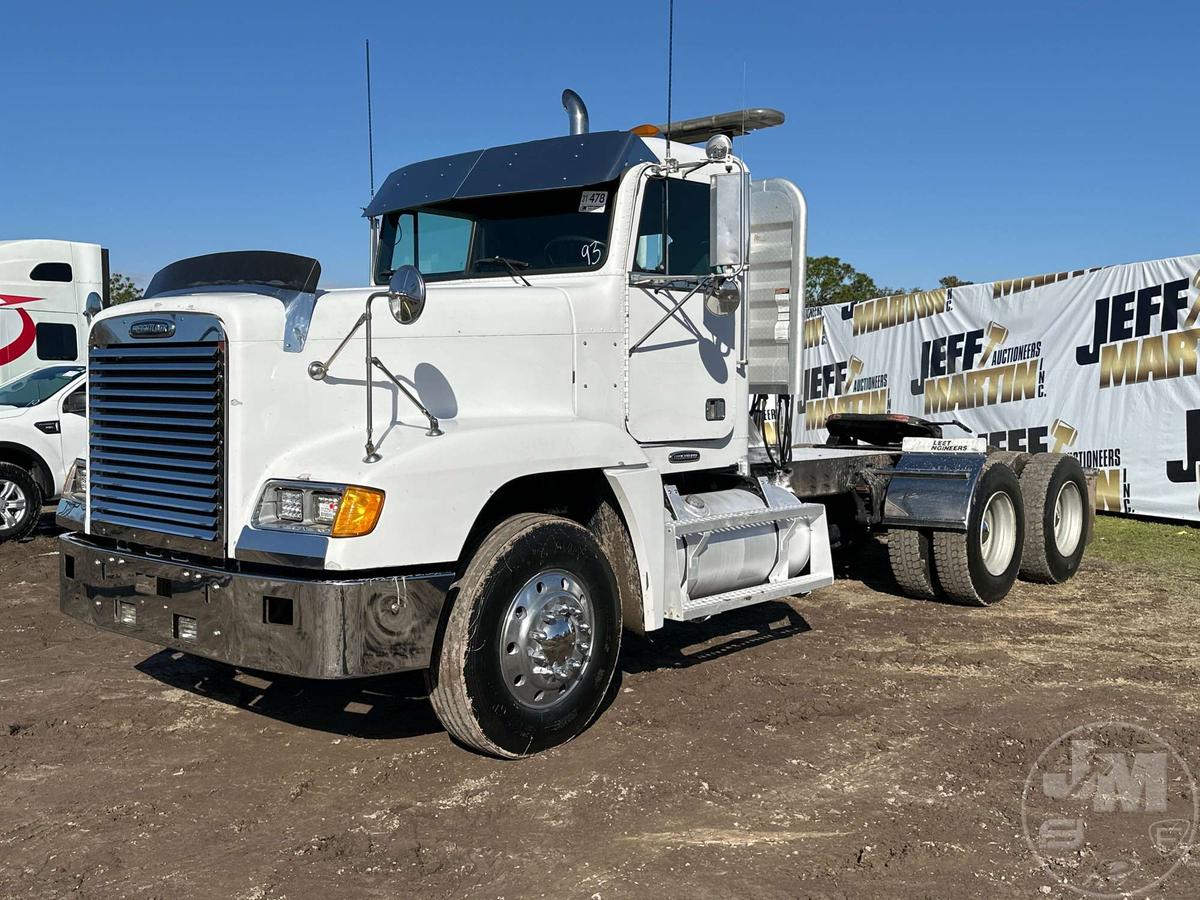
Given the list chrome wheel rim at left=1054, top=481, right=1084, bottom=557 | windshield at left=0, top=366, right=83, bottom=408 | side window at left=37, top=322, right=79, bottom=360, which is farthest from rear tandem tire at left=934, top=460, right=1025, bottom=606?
side window at left=37, top=322, right=79, bottom=360

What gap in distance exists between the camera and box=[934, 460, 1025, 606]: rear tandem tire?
25.4ft

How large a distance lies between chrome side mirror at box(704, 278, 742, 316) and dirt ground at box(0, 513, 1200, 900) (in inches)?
80.2

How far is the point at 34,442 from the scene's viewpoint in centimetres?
1142

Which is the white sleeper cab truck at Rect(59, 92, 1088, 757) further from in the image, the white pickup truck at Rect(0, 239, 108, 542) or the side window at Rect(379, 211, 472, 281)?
the white pickup truck at Rect(0, 239, 108, 542)

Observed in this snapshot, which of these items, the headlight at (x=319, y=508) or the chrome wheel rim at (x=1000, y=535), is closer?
the headlight at (x=319, y=508)

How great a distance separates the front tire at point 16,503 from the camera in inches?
435

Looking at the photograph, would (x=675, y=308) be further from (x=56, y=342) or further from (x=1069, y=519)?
(x=56, y=342)

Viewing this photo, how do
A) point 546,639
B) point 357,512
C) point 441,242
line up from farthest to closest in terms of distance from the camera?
point 441,242
point 546,639
point 357,512

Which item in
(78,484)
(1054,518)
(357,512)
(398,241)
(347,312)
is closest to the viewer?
(357,512)

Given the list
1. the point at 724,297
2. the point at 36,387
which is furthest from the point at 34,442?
the point at 724,297

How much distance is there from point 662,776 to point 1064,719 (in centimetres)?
213

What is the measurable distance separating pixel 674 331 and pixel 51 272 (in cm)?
1145

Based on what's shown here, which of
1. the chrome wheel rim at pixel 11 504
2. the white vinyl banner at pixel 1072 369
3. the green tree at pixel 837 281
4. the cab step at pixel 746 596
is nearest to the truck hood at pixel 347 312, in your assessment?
the cab step at pixel 746 596

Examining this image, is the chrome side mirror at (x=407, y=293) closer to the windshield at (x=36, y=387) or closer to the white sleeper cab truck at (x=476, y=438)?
the white sleeper cab truck at (x=476, y=438)
